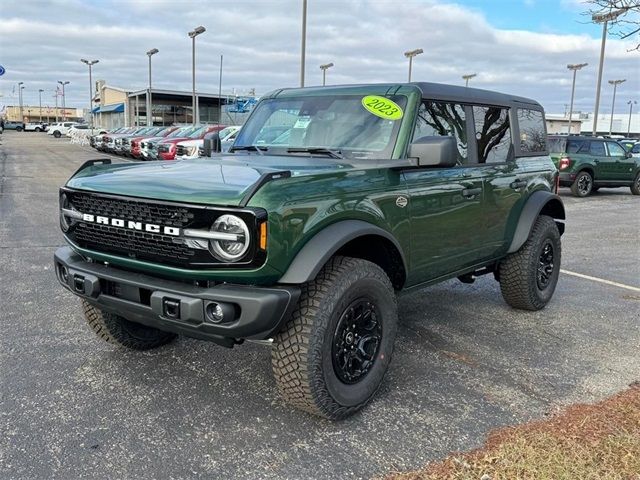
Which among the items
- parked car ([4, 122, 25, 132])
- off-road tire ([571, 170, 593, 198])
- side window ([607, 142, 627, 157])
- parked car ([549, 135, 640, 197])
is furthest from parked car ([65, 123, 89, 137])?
side window ([607, 142, 627, 157])

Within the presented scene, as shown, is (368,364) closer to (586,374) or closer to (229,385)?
(229,385)

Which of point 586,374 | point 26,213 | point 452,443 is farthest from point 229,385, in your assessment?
point 26,213

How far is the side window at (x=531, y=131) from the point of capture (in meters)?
5.36

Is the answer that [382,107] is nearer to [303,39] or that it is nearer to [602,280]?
[602,280]

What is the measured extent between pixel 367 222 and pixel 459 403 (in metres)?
1.25

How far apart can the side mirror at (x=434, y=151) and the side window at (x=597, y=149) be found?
595 inches

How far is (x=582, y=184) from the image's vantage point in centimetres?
1698

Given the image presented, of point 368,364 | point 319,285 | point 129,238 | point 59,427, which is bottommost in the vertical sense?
point 59,427

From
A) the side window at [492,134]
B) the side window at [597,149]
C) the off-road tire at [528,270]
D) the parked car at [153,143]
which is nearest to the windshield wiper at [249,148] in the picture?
the side window at [492,134]

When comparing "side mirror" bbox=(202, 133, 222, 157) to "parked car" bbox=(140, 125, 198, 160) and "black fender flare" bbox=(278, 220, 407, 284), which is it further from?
"parked car" bbox=(140, 125, 198, 160)

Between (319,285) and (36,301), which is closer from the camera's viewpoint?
(319,285)

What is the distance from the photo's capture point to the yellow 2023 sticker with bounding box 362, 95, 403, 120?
395cm

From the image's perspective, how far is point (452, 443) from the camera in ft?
10.0

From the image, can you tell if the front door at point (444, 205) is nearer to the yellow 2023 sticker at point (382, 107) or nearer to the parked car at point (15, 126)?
the yellow 2023 sticker at point (382, 107)
